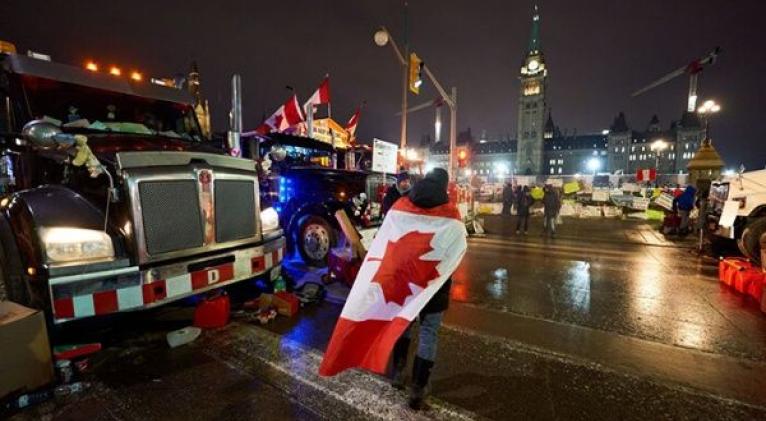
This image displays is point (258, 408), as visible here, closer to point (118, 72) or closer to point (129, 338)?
point (129, 338)

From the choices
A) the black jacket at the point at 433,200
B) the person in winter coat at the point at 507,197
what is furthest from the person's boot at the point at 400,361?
the person in winter coat at the point at 507,197

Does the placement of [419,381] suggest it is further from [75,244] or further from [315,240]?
[315,240]

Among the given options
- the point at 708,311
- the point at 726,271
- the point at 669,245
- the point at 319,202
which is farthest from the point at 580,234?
the point at 319,202

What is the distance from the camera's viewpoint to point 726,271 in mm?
6535

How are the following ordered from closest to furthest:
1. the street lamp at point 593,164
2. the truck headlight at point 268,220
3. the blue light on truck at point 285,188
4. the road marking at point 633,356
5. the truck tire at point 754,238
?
the road marking at point 633,356
the truck headlight at point 268,220
the truck tire at point 754,238
the blue light on truck at point 285,188
the street lamp at point 593,164

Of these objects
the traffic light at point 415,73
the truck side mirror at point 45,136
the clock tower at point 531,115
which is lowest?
the truck side mirror at point 45,136

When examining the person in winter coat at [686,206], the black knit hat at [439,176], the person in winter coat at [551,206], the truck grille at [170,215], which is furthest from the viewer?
the person in winter coat at [551,206]

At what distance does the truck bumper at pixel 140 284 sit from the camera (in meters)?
3.08

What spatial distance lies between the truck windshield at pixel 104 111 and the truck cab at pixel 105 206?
0.01m

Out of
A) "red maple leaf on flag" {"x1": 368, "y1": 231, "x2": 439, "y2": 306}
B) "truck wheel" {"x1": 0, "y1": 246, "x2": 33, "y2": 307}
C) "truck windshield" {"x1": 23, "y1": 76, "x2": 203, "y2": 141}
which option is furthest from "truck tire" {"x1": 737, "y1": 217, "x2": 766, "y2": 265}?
"truck wheel" {"x1": 0, "y1": 246, "x2": 33, "y2": 307}

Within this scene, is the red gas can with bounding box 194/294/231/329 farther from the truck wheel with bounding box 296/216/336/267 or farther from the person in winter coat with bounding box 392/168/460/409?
the truck wheel with bounding box 296/216/336/267

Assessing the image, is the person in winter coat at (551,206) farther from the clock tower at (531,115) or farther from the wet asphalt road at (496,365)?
the clock tower at (531,115)

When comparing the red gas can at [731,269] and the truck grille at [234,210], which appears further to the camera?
the red gas can at [731,269]

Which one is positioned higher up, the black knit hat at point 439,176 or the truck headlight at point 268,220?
the black knit hat at point 439,176
